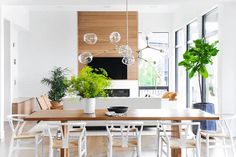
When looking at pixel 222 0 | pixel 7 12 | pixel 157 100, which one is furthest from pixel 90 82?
pixel 7 12

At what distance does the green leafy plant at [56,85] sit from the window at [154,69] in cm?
292

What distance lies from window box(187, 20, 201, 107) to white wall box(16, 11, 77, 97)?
3.90m

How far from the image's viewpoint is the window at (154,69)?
11.8 m

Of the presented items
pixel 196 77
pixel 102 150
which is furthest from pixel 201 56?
pixel 196 77

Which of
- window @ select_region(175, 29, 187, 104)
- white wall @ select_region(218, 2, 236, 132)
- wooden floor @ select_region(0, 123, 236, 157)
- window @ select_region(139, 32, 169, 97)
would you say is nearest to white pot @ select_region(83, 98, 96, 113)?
wooden floor @ select_region(0, 123, 236, 157)

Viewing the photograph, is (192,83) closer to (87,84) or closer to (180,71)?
(180,71)

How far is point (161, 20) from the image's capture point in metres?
11.7

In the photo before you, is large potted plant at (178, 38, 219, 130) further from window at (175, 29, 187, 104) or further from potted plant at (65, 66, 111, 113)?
window at (175, 29, 187, 104)

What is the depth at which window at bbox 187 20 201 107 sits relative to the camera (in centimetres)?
963

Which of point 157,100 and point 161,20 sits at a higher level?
point 161,20

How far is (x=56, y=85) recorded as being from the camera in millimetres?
10336

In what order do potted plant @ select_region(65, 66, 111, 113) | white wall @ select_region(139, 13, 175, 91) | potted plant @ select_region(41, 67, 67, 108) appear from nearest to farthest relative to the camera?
1. potted plant @ select_region(65, 66, 111, 113)
2. potted plant @ select_region(41, 67, 67, 108)
3. white wall @ select_region(139, 13, 175, 91)

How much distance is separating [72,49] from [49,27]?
1.09 meters

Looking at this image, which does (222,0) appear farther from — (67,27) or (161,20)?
(67,27)
